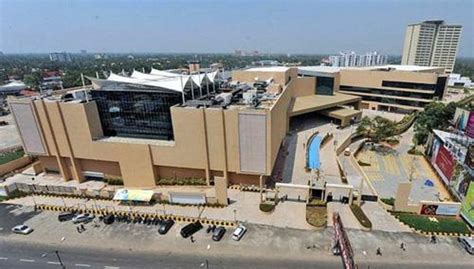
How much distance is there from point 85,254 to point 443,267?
121ft

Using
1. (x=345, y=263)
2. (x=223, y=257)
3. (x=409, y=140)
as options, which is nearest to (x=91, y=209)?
(x=223, y=257)

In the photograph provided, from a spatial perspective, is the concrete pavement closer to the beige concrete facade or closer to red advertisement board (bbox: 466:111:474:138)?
red advertisement board (bbox: 466:111:474:138)

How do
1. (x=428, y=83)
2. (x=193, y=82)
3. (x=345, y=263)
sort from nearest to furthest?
(x=345, y=263)
(x=193, y=82)
(x=428, y=83)

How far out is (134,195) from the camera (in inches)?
1464

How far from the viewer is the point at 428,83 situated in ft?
244

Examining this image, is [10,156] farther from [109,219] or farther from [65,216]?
[109,219]

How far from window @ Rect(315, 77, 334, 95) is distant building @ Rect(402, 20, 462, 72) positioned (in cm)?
11949

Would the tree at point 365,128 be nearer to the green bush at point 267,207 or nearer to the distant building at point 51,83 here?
the green bush at point 267,207

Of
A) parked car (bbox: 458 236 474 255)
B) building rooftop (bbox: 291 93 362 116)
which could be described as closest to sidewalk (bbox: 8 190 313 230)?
parked car (bbox: 458 236 474 255)

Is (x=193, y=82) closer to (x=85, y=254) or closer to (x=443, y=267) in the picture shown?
(x=85, y=254)

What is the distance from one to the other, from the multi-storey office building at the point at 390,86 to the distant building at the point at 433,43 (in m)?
89.6

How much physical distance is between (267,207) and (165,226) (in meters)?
13.2

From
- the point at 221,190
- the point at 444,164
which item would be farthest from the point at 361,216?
the point at 444,164

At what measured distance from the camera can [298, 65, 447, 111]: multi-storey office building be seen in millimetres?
74812
